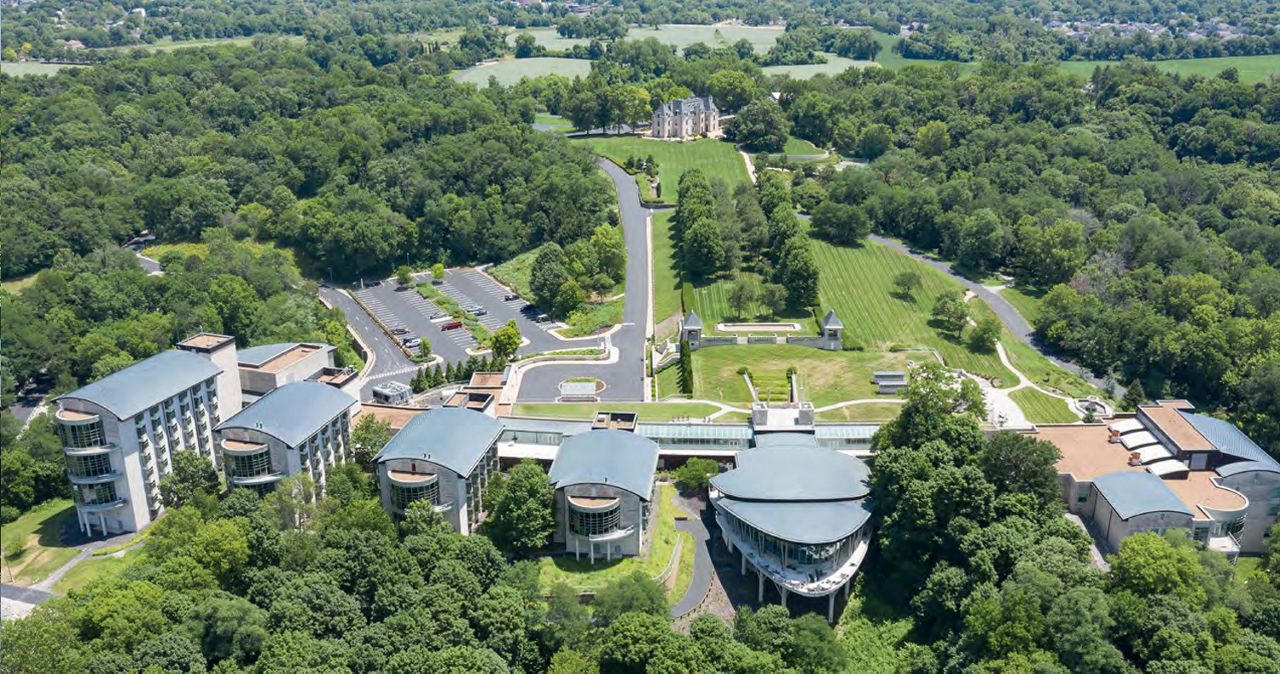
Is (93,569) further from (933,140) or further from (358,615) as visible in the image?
(933,140)

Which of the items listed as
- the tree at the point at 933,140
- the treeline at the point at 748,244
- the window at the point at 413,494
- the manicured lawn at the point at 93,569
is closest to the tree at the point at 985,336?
the treeline at the point at 748,244

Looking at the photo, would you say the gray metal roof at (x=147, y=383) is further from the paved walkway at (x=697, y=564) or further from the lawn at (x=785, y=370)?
the lawn at (x=785, y=370)

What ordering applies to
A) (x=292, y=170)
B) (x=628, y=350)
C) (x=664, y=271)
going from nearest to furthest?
(x=628, y=350) → (x=664, y=271) → (x=292, y=170)

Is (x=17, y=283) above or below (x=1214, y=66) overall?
below

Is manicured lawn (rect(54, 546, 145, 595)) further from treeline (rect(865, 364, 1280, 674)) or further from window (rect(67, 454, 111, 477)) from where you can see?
treeline (rect(865, 364, 1280, 674))

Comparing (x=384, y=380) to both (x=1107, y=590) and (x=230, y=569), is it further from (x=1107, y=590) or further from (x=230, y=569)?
(x=1107, y=590)

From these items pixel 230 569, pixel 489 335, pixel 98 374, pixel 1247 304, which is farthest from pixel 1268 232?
pixel 98 374

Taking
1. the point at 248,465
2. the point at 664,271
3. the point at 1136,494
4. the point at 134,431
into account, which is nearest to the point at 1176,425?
the point at 1136,494
